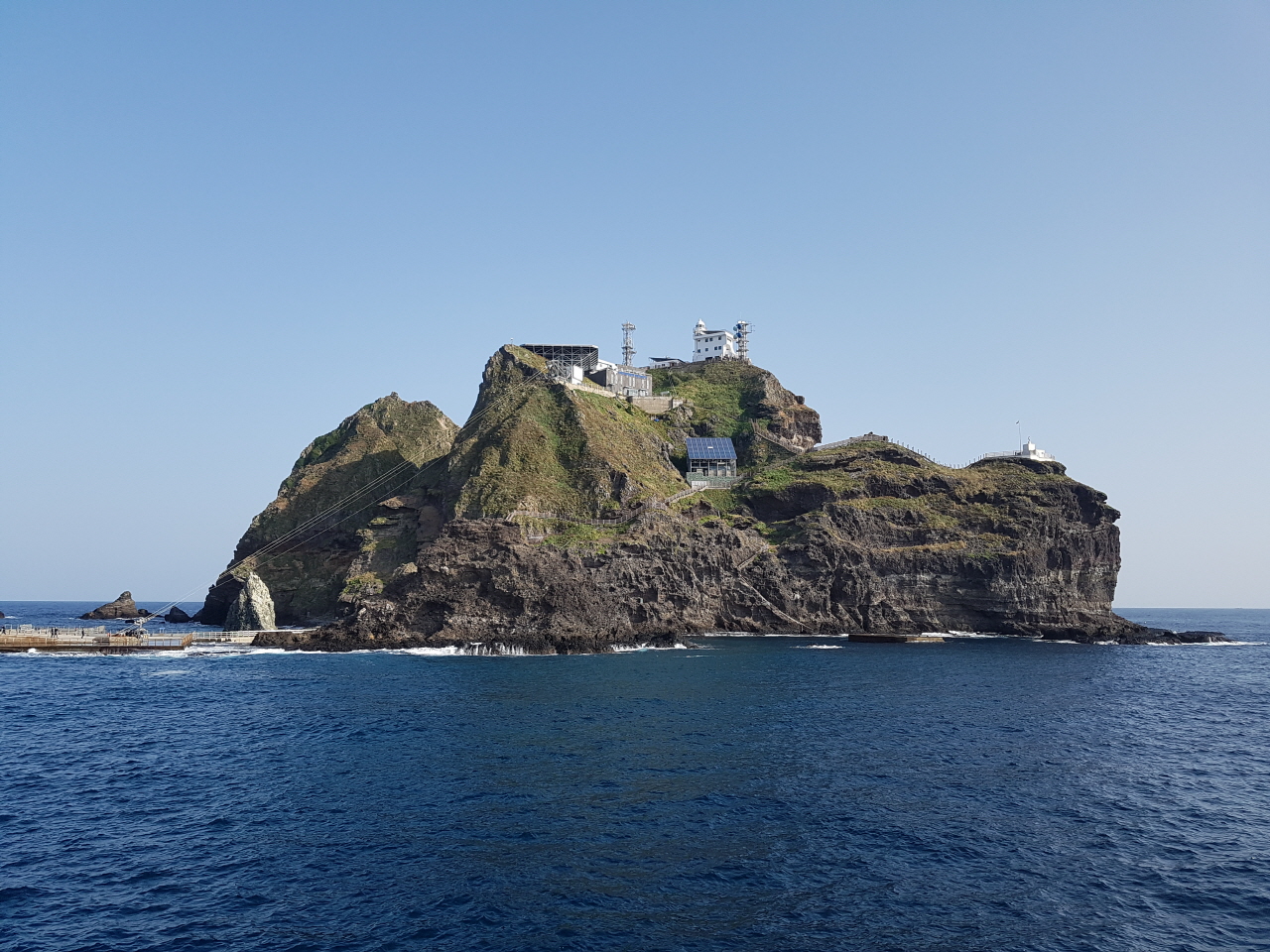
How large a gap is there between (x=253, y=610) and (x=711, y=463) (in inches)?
3091

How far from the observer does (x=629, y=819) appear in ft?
Answer: 107

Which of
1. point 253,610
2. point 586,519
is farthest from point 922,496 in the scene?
point 253,610

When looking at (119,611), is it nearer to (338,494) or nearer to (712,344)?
(338,494)

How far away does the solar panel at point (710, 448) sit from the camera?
14212cm

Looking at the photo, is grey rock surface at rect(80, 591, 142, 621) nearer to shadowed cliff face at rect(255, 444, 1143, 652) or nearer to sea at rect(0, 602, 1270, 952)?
shadowed cliff face at rect(255, 444, 1143, 652)

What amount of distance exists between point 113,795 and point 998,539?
118904 millimetres

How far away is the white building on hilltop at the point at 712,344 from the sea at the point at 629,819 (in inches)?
5246

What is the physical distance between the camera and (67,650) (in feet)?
314

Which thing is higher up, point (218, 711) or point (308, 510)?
point (308, 510)

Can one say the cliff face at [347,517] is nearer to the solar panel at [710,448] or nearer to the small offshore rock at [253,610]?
the small offshore rock at [253,610]

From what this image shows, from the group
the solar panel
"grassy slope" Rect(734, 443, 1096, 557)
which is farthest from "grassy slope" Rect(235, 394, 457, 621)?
"grassy slope" Rect(734, 443, 1096, 557)

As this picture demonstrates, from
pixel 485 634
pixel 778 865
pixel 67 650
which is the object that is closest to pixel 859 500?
pixel 485 634

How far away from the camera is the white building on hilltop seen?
190125 mm

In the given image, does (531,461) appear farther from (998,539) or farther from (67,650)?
(998,539)
